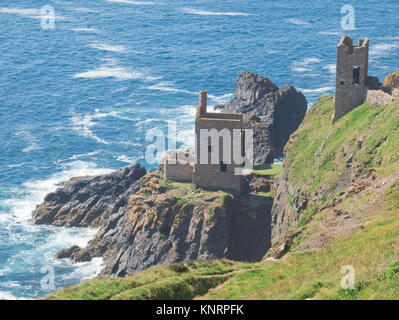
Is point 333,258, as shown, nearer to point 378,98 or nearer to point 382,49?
point 378,98

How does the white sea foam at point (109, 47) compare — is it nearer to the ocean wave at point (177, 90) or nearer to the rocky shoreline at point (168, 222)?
the ocean wave at point (177, 90)

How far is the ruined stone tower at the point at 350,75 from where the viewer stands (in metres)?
77.9

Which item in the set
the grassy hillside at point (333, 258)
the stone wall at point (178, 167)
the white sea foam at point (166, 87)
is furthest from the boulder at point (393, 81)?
the white sea foam at point (166, 87)

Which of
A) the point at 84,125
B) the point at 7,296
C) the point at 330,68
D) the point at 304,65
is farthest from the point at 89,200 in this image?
the point at 330,68

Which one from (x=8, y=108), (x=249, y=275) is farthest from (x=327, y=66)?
(x=249, y=275)

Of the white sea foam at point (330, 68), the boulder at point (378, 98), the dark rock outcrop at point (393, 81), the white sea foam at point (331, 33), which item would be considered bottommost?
the white sea foam at point (330, 68)

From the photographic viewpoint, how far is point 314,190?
236 feet

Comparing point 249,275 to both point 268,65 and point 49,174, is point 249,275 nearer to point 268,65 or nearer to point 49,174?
point 49,174

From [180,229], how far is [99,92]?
80.4 meters

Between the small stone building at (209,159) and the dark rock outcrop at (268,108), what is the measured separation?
2206 centimetres

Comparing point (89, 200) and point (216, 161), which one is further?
point (89, 200)

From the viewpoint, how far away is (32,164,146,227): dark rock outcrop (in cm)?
10038

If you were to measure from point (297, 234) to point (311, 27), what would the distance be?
151778mm

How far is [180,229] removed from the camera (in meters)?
81.2
